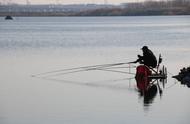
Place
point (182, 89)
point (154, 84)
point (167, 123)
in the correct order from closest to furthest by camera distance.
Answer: point (167, 123), point (182, 89), point (154, 84)

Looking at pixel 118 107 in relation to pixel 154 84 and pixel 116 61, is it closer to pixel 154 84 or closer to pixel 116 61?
pixel 154 84

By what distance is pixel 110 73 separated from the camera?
30375 millimetres

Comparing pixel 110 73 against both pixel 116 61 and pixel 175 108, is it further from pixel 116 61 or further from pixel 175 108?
pixel 175 108

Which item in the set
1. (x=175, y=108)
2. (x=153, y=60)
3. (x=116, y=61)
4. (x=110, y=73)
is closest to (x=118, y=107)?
(x=175, y=108)

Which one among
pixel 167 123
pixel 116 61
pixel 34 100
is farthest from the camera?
pixel 116 61

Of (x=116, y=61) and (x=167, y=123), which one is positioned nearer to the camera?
(x=167, y=123)

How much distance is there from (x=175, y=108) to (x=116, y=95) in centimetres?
339

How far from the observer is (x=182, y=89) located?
24422mm

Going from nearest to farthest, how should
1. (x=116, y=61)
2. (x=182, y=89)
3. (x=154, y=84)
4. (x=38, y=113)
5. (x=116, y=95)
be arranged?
(x=38, y=113)
(x=116, y=95)
(x=182, y=89)
(x=154, y=84)
(x=116, y=61)

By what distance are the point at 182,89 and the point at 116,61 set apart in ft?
44.7

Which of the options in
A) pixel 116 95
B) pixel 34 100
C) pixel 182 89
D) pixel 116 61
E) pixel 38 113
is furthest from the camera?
pixel 116 61

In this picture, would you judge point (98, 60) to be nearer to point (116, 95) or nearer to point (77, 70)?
point (77, 70)

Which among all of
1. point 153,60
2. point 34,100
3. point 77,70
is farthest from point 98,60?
point 34,100

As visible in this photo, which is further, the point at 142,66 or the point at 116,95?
the point at 142,66
